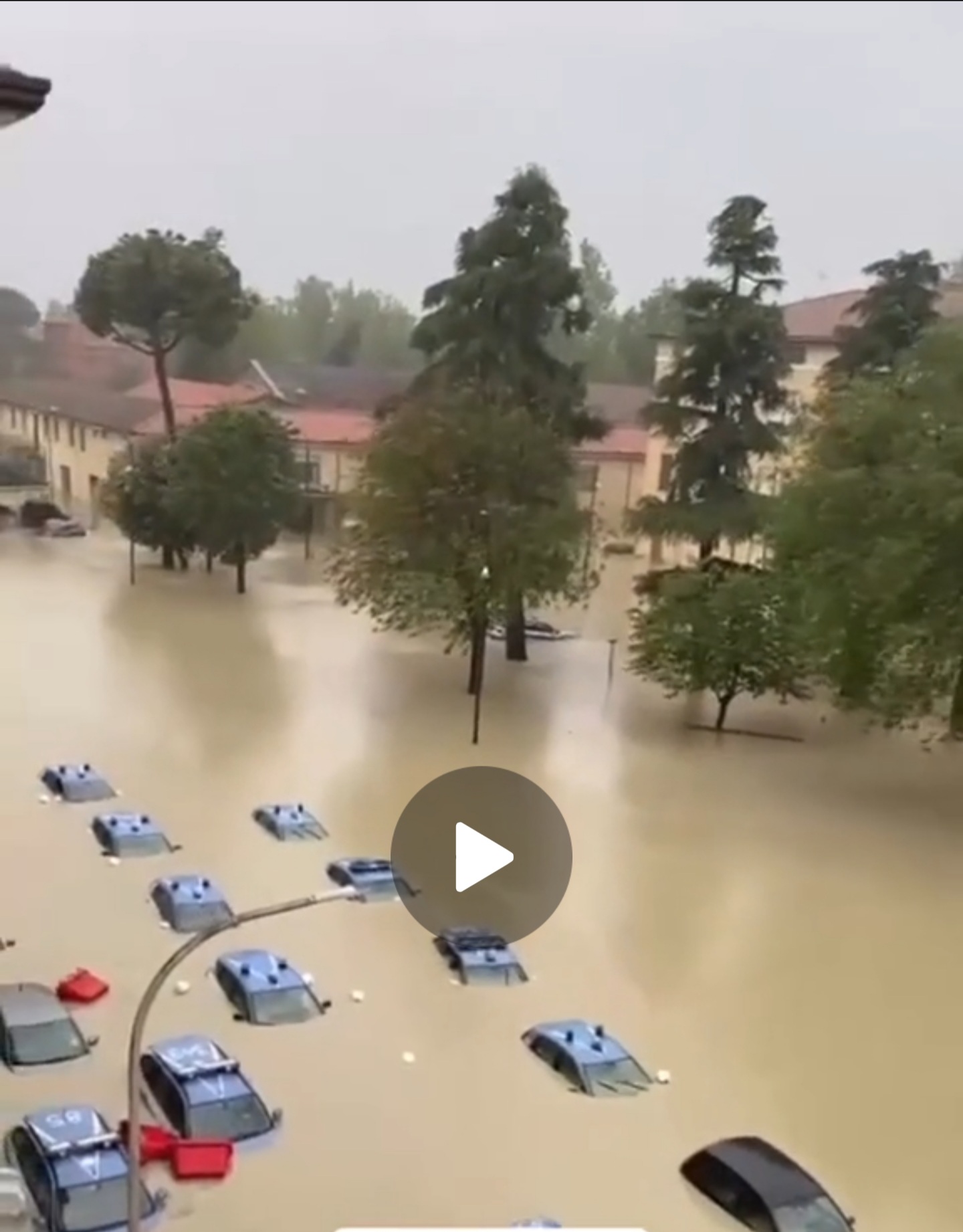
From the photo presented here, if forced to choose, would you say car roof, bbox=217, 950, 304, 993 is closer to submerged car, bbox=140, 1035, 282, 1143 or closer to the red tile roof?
submerged car, bbox=140, 1035, 282, 1143

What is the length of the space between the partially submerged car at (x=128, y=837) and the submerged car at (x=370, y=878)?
1.27ft

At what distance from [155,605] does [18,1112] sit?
3.46m

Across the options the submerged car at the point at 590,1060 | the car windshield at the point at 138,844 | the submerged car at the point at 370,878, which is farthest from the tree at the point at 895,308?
the submerged car at the point at 590,1060

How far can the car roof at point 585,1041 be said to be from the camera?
2.24 m

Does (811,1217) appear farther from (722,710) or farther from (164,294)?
(164,294)

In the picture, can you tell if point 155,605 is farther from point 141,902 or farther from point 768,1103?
point 768,1103

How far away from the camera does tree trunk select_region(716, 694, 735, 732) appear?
13.4ft

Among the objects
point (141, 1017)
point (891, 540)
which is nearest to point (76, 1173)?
point (141, 1017)

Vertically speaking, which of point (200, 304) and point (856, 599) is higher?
point (200, 304)

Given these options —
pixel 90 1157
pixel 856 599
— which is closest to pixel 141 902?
pixel 90 1157

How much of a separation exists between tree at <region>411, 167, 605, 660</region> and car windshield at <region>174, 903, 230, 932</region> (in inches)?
86.4

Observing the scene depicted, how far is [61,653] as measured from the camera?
4629mm

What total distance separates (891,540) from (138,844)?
1.92 meters

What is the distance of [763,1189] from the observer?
76.2 inches
